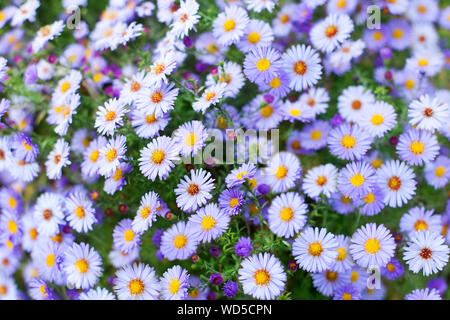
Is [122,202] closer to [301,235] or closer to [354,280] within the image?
[301,235]

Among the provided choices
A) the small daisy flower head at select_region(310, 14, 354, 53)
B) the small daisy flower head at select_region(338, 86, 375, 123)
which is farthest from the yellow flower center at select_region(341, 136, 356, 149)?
the small daisy flower head at select_region(310, 14, 354, 53)

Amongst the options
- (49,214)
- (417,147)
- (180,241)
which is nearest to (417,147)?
(417,147)

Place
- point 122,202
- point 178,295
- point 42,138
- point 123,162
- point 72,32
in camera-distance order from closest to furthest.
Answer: point 178,295, point 123,162, point 122,202, point 42,138, point 72,32

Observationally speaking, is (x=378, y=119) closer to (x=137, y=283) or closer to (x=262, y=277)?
(x=262, y=277)
